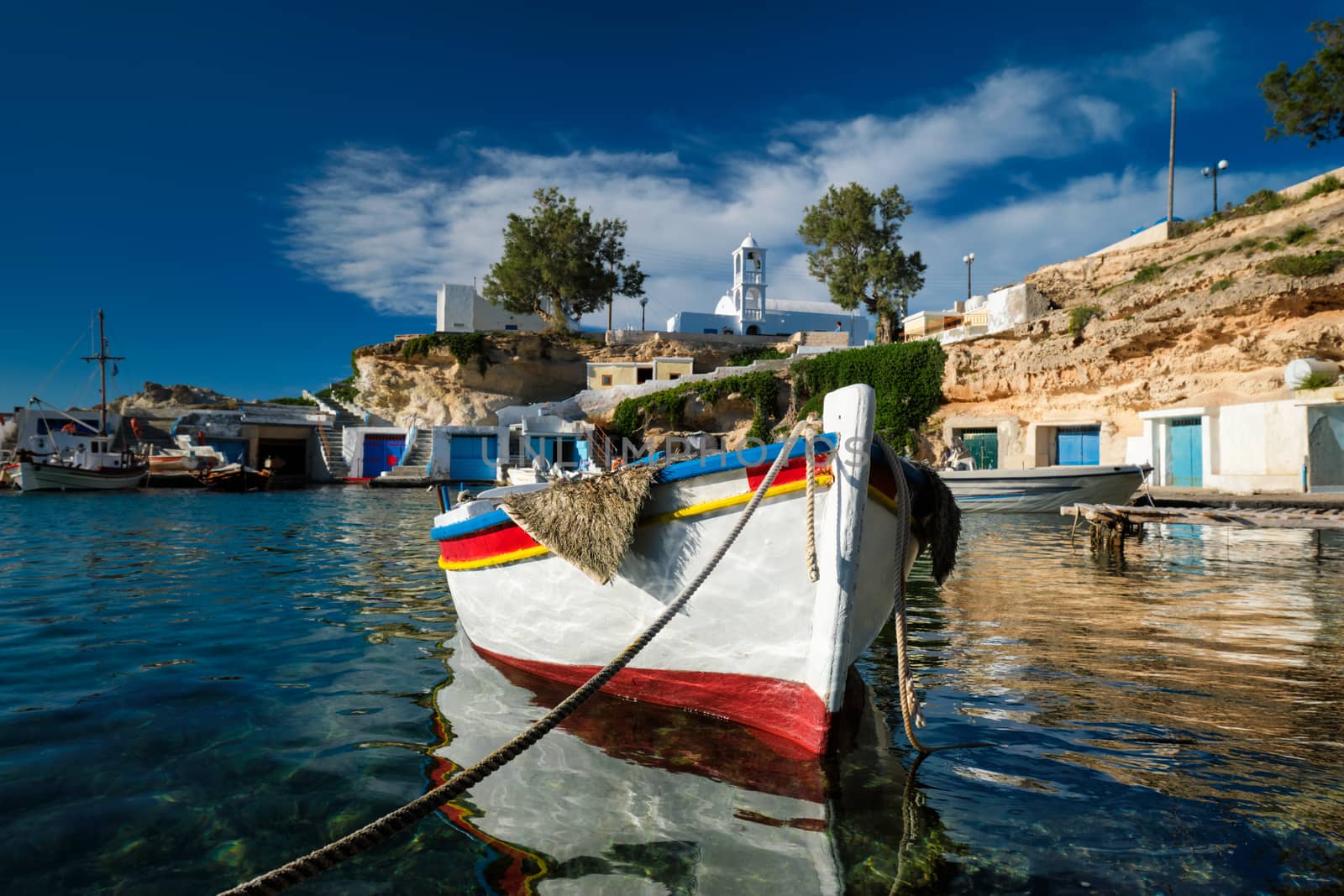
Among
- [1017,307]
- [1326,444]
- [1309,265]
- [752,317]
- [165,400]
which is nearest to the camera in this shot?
[1326,444]

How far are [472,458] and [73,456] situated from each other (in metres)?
17.2

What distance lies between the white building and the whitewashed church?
1187cm

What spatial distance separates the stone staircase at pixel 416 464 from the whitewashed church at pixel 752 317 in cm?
2255

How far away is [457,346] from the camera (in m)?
42.1

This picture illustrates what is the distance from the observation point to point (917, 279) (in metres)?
39.2

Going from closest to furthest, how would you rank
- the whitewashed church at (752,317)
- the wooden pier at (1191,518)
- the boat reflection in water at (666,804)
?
the boat reflection in water at (666,804) < the wooden pier at (1191,518) < the whitewashed church at (752,317)

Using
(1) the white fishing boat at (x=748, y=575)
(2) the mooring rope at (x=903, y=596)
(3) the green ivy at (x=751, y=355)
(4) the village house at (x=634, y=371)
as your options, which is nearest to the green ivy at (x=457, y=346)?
(4) the village house at (x=634, y=371)

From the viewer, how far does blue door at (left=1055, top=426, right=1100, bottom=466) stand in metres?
23.1

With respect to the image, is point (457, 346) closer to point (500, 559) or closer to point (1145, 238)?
point (1145, 238)

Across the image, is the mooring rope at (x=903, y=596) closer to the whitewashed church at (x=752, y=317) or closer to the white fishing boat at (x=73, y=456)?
the white fishing boat at (x=73, y=456)

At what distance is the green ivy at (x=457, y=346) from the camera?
4216 centimetres

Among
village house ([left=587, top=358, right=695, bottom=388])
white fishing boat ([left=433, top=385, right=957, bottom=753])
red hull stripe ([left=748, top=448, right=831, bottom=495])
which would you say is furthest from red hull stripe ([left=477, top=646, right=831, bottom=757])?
village house ([left=587, top=358, right=695, bottom=388])

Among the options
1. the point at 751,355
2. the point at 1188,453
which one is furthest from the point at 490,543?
the point at 751,355

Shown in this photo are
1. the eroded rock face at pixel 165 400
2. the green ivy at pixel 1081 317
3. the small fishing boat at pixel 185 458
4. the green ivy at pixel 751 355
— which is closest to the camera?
the green ivy at pixel 1081 317
